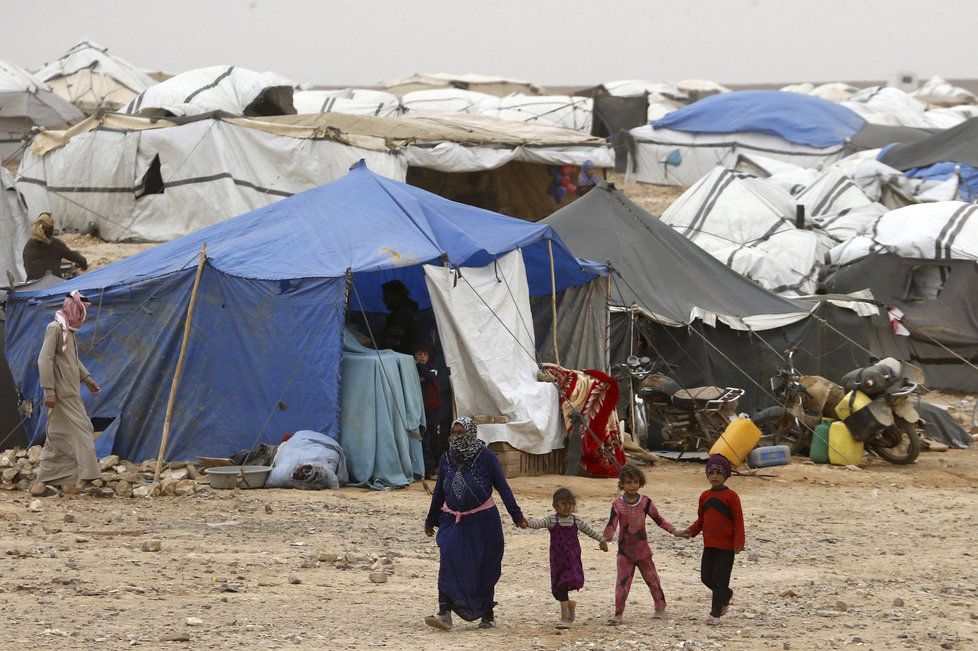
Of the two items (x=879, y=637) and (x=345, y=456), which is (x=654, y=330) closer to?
(x=345, y=456)

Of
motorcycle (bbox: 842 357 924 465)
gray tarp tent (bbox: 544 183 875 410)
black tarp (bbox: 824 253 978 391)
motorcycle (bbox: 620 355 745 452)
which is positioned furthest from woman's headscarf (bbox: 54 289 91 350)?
black tarp (bbox: 824 253 978 391)

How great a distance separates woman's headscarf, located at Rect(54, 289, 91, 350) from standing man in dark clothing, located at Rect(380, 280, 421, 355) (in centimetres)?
249

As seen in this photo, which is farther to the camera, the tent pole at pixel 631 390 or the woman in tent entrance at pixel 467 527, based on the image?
the tent pole at pixel 631 390

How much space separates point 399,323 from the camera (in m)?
11.6

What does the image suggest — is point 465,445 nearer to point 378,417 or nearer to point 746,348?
point 378,417

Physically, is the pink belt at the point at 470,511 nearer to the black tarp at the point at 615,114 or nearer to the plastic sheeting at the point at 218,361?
the plastic sheeting at the point at 218,361

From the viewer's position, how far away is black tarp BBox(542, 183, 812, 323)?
14.5 metres

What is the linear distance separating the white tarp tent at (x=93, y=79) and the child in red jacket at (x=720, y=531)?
2694 cm

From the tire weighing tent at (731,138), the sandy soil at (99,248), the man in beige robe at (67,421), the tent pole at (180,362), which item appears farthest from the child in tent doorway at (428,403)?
the tire weighing tent at (731,138)

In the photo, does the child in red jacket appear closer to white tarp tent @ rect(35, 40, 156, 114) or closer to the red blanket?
the red blanket

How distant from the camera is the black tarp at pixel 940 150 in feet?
77.9

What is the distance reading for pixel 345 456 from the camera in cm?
1083

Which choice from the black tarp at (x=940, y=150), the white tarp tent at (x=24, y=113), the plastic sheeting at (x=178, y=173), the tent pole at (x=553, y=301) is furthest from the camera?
the white tarp tent at (x=24, y=113)

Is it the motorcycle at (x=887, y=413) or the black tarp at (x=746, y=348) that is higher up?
the black tarp at (x=746, y=348)
